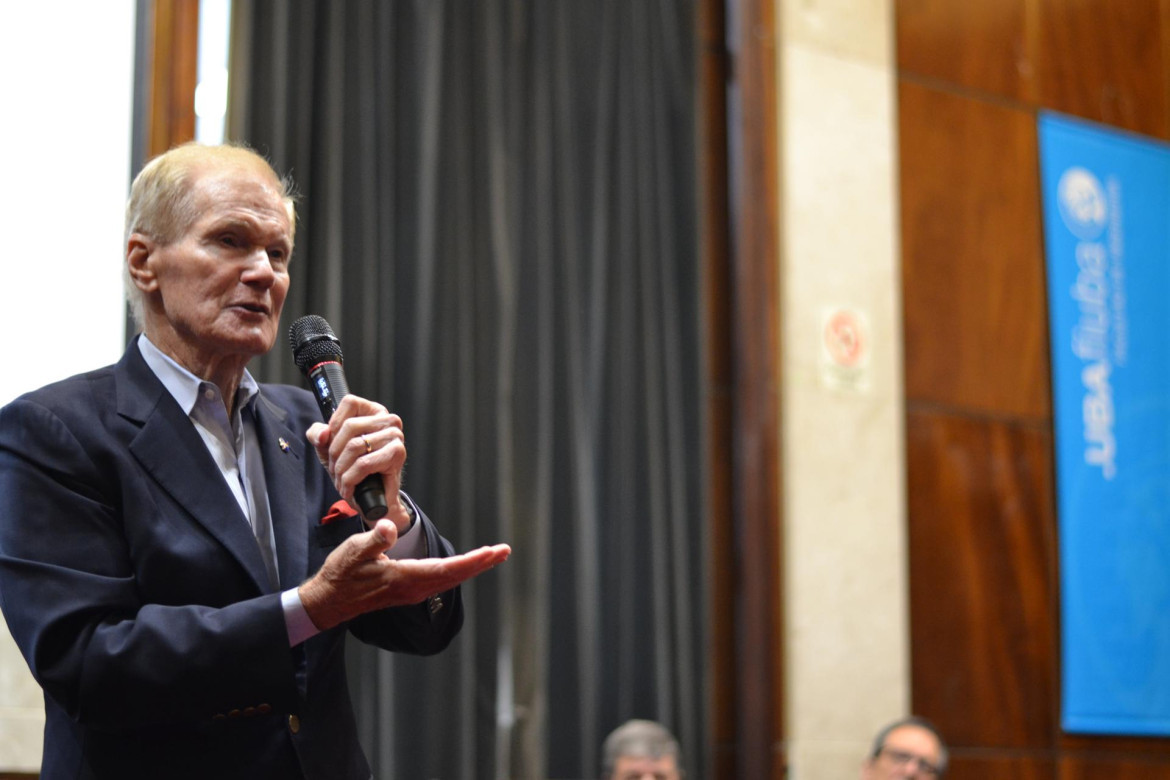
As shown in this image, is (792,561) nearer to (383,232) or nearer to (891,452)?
(891,452)

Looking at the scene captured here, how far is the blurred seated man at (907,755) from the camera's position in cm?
420

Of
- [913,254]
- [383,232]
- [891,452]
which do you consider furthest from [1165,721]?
[383,232]

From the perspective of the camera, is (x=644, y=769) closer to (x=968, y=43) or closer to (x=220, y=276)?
(x=220, y=276)

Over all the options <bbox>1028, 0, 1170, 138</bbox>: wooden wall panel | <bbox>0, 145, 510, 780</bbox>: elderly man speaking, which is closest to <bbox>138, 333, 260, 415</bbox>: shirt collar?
<bbox>0, 145, 510, 780</bbox>: elderly man speaking

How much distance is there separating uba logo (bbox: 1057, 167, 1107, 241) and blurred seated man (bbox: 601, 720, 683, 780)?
286 centimetres

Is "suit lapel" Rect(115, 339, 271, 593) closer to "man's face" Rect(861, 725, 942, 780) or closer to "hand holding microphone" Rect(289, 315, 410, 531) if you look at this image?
"hand holding microphone" Rect(289, 315, 410, 531)

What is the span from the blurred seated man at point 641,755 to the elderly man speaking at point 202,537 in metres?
2.10

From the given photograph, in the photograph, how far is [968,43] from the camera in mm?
5465

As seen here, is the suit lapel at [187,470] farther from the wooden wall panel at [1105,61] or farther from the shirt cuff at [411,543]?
the wooden wall panel at [1105,61]

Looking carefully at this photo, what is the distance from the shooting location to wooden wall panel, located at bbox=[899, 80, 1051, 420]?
5191 mm

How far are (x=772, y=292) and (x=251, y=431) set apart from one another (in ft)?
10.6

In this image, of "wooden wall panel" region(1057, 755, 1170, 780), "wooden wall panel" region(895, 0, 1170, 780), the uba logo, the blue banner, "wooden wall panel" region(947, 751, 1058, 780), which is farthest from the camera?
the uba logo

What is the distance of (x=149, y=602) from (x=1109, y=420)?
184 inches

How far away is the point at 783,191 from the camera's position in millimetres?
4941
